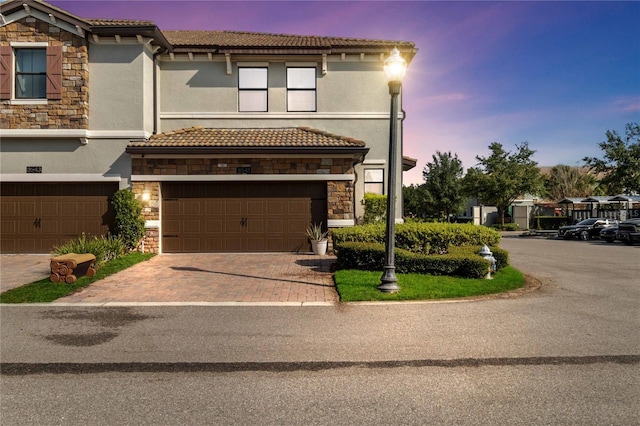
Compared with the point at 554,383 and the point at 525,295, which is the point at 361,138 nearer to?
the point at 525,295

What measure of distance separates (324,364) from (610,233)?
90.3 feet

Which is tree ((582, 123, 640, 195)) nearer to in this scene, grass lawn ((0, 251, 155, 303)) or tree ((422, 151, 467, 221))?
tree ((422, 151, 467, 221))

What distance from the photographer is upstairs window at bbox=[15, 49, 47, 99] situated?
48.5 feet

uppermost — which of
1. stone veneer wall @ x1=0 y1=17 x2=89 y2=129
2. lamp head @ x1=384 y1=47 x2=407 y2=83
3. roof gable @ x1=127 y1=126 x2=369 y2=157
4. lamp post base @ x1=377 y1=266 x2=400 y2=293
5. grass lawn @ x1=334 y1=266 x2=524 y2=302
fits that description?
stone veneer wall @ x1=0 y1=17 x2=89 y2=129

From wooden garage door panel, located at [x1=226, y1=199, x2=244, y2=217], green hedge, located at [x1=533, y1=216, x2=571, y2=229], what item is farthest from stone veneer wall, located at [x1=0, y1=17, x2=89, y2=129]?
green hedge, located at [x1=533, y1=216, x2=571, y2=229]

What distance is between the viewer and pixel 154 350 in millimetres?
5359

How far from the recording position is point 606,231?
1034 inches

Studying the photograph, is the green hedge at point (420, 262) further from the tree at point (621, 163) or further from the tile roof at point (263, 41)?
the tree at point (621, 163)

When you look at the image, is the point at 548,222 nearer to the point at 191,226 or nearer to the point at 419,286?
the point at 191,226

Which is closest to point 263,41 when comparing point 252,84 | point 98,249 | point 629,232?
point 252,84

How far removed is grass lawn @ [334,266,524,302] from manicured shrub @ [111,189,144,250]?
7.82 m

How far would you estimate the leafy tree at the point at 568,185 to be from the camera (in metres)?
60.1

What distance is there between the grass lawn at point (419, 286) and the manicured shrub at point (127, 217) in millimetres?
7816

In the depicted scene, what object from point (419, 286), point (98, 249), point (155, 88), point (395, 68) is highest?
point (155, 88)
